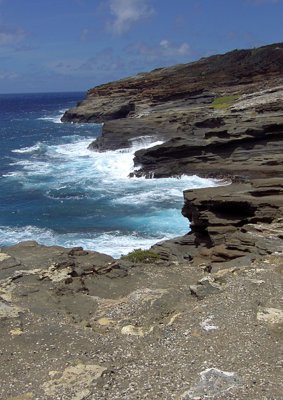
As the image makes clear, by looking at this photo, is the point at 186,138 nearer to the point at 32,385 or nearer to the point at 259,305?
the point at 259,305

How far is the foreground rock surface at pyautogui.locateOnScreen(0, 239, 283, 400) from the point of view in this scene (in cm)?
1397

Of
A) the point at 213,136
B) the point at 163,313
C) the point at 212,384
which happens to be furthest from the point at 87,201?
the point at 212,384

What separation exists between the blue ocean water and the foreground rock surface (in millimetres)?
11712

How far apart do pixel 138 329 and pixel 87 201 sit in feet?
107

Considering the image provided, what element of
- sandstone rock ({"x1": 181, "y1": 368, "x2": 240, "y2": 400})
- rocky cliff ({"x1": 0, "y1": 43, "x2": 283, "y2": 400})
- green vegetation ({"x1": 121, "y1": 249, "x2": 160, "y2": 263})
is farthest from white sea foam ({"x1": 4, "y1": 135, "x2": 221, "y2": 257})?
sandstone rock ({"x1": 181, "y1": 368, "x2": 240, "y2": 400})

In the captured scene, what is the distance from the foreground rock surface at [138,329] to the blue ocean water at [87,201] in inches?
461

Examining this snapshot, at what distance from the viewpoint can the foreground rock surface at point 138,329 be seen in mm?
13969

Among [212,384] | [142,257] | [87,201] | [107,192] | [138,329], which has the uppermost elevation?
[212,384]

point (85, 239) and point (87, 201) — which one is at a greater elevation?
point (87, 201)

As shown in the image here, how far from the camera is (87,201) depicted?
49219 millimetres

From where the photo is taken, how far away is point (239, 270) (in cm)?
2183

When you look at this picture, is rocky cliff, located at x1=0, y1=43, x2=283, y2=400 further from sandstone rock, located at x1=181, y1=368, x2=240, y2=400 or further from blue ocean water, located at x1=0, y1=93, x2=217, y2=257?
blue ocean water, located at x1=0, y1=93, x2=217, y2=257

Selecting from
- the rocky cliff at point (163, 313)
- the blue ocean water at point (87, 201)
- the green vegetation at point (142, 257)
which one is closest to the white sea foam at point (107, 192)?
the blue ocean water at point (87, 201)

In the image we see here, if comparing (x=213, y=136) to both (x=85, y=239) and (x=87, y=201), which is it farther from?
(x=85, y=239)
